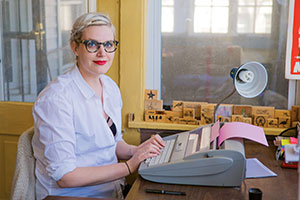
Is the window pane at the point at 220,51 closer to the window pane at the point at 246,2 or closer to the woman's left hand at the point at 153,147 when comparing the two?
the window pane at the point at 246,2

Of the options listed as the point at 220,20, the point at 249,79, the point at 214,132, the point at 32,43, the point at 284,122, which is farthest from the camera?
the point at 32,43

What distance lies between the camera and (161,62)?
2674mm

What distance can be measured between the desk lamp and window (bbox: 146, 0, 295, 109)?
0.59 m

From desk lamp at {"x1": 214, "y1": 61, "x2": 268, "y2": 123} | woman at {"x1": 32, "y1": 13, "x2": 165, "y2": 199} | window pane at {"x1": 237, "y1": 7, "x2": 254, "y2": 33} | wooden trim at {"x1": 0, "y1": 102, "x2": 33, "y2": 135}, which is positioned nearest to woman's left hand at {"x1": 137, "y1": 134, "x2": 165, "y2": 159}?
woman at {"x1": 32, "y1": 13, "x2": 165, "y2": 199}

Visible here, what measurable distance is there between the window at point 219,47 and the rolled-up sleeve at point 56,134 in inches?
38.1

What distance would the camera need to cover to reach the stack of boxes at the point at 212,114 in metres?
2.45

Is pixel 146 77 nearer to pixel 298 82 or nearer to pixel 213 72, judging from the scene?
pixel 213 72

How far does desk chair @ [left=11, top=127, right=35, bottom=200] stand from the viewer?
72.9 inches

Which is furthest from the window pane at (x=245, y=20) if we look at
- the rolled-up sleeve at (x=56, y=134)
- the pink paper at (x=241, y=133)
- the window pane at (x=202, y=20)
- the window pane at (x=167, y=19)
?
the rolled-up sleeve at (x=56, y=134)

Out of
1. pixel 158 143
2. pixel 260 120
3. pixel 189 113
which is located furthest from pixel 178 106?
pixel 158 143

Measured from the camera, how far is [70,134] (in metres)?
1.82

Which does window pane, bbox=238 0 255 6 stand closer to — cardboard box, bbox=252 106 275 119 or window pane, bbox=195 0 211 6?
window pane, bbox=195 0 211 6

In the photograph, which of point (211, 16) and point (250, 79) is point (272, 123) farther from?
point (211, 16)

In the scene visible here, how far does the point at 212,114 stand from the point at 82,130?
0.91 metres
